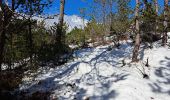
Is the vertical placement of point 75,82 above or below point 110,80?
below

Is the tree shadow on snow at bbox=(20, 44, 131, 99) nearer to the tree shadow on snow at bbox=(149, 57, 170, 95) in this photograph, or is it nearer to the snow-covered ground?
the snow-covered ground

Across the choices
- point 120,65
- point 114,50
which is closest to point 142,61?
point 120,65

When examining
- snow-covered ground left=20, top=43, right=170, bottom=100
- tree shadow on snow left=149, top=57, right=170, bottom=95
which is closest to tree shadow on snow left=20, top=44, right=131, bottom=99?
snow-covered ground left=20, top=43, right=170, bottom=100

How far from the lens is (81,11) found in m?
61.8

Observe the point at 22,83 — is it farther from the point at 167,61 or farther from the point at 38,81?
the point at 167,61

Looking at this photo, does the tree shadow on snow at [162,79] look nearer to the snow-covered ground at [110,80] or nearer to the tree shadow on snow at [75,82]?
the snow-covered ground at [110,80]

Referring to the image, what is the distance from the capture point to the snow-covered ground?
1146 cm

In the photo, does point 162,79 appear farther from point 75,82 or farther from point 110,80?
point 75,82

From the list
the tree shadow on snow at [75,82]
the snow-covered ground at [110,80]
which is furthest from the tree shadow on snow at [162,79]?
the tree shadow on snow at [75,82]

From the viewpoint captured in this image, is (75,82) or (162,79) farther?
(75,82)

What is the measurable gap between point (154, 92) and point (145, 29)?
12.2 m

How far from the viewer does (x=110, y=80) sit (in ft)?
42.4

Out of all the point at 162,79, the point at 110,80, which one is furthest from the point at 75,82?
the point at 162,79

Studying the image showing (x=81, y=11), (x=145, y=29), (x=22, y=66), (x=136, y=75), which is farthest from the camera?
(x=81, y=11)
